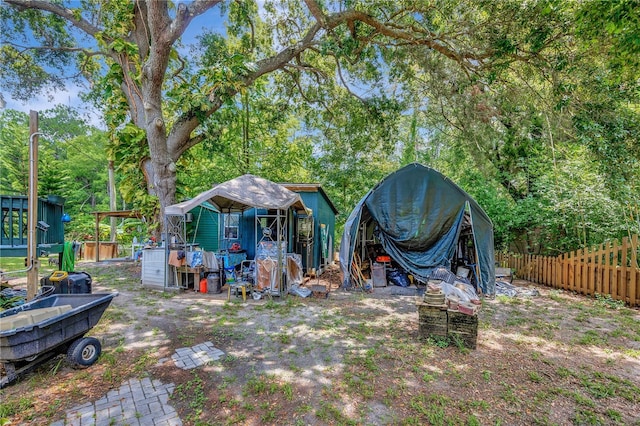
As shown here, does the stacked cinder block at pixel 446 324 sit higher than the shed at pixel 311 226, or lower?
lower

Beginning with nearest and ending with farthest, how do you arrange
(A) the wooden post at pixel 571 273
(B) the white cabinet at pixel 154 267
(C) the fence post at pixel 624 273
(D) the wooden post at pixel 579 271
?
(C) the fence post at pixel 624 273 < (D) the wooden post at pixel 579 271 < (A) the wooden post at pixel 571 273 < (B) the white cabinet at pixel 154 267

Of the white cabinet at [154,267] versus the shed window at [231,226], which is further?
the shed window at [231,226]

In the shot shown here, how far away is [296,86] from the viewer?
39.1 ft

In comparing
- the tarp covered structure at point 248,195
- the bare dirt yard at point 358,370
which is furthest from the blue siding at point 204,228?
the bare dirt yard at point 358,370

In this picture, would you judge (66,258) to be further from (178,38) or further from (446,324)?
(446,324)

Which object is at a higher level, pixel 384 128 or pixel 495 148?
pixel 384 128

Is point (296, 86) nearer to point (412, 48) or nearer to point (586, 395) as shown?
point (412, 48)

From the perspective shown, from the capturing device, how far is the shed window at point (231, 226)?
10.3 meters

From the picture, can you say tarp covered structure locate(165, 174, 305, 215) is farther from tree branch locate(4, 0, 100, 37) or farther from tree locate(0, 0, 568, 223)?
tree branch locate(4, 0, 100, 37)

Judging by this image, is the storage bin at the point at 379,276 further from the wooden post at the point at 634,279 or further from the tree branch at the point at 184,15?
the tree branch at the point at 184,15

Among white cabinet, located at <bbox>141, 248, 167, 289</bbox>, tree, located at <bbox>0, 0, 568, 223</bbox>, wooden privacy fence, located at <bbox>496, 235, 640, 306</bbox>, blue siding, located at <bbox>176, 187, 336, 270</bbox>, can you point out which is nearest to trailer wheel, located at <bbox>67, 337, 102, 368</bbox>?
white cabinet, located at <bbox>141, 248, 167, 289</bbox>

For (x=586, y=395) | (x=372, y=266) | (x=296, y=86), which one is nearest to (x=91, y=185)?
(x=296, y=86)

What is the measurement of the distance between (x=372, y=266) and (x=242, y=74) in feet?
22.5

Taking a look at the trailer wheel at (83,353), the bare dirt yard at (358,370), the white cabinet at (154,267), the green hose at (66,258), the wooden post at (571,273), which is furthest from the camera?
the white cabinet at (154,267)
